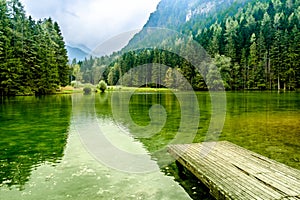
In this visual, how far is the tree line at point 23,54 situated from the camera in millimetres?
50281

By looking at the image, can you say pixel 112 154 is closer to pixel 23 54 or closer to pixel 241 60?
pixel 23 54

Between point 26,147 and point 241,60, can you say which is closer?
point 26,147

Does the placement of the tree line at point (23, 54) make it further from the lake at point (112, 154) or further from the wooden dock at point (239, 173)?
the wooden dock at point (239, 173)

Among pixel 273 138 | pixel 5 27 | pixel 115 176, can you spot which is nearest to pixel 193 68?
pixel 5 27

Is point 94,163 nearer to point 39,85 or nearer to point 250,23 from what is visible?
point 39,85

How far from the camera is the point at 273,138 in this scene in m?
12.8

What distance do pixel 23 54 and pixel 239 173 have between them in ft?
188

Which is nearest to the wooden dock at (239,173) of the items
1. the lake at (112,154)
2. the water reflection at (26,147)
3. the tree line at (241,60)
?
the lake at (112,154)

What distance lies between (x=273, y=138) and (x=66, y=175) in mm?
9387

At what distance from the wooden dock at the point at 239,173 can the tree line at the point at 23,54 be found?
4869 cm

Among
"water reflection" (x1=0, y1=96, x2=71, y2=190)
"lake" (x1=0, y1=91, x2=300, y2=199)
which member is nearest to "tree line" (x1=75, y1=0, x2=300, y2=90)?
"lake" (x1=0, y1=91, x2=300, y2=199)

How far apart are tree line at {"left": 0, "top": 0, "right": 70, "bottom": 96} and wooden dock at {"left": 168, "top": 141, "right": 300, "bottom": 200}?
48.7 m

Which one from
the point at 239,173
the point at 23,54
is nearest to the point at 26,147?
the point at 239,173

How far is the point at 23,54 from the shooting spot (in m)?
55.5
